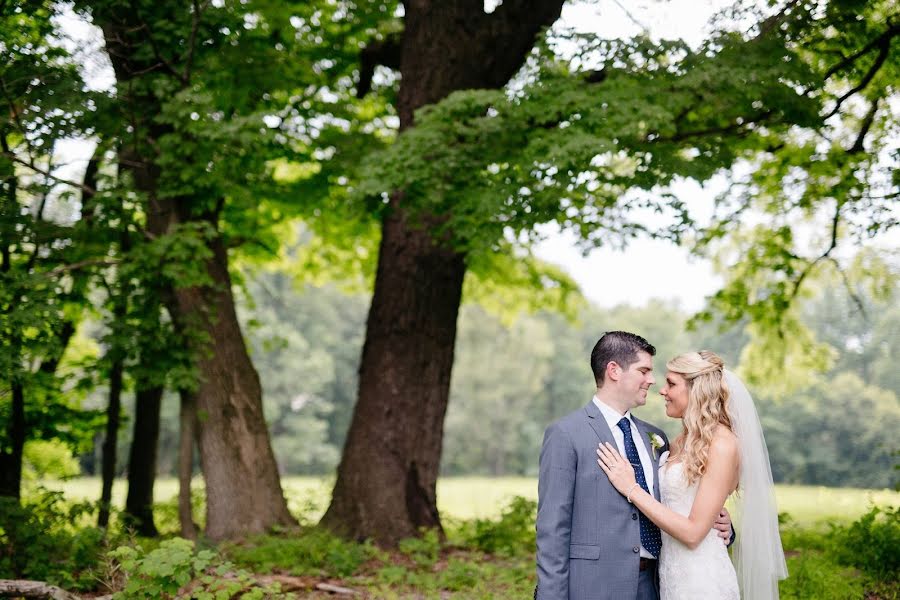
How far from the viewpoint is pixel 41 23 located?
8.55 m

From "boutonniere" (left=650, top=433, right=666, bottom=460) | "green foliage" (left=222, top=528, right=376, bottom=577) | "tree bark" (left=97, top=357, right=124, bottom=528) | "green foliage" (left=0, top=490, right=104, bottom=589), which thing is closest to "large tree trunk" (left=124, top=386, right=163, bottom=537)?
"tree bark" (left=97, top=357, right=124, bottom=528)

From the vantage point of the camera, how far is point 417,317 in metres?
10.4

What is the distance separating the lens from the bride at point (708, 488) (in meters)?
4.05

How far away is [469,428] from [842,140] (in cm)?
4500

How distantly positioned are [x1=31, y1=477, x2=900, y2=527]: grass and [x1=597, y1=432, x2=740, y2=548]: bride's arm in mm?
5560

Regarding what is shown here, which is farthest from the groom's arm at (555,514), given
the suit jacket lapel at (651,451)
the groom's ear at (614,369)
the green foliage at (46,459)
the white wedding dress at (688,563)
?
the green foliage at (46,459)

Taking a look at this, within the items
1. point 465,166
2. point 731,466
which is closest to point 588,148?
point 465,166

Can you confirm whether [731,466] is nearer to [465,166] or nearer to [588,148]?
[588,148]

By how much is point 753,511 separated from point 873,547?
4414 millimetres

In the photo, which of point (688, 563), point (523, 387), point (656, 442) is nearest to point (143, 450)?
point (656, 442)

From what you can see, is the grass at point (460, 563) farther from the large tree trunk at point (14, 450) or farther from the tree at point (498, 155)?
the large tree trunk at point (14, 450)

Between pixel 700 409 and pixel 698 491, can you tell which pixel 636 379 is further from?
pixel 698 491

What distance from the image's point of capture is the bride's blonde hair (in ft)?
13.9

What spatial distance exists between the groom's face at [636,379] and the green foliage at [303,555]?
5.21 metres
